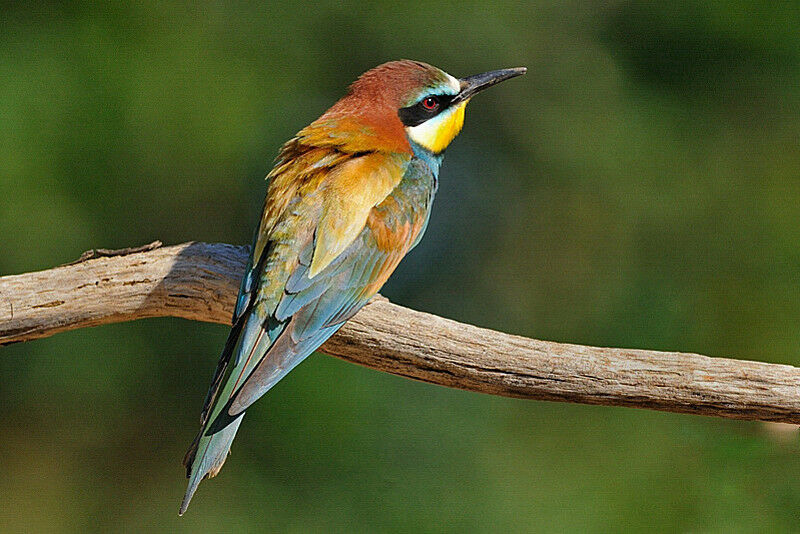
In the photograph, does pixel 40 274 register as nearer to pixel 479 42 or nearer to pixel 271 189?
A: pixel 271 189

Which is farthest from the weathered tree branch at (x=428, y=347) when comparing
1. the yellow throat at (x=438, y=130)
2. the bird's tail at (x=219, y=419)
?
the yellow throat at (x=438, y=130)

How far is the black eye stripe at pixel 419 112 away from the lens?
94.4 inches

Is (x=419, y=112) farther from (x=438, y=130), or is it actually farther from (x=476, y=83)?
(x=476, y=83)

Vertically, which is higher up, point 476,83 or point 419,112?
point 476,83

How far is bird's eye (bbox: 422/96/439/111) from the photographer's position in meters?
2.43

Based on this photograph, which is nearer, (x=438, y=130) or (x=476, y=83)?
(x=438, y=130)

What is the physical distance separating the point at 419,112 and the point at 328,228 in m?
0.53

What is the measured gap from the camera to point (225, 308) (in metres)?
2.19

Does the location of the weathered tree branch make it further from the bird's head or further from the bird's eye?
the bird's eye

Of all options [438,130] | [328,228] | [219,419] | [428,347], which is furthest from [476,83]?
[219,419]

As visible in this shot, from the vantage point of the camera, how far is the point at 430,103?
2443 mm

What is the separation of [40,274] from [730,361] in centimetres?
162

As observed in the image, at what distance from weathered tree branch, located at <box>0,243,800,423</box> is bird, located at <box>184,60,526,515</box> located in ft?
0.42

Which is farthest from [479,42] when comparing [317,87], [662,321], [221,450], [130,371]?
[221,450]
